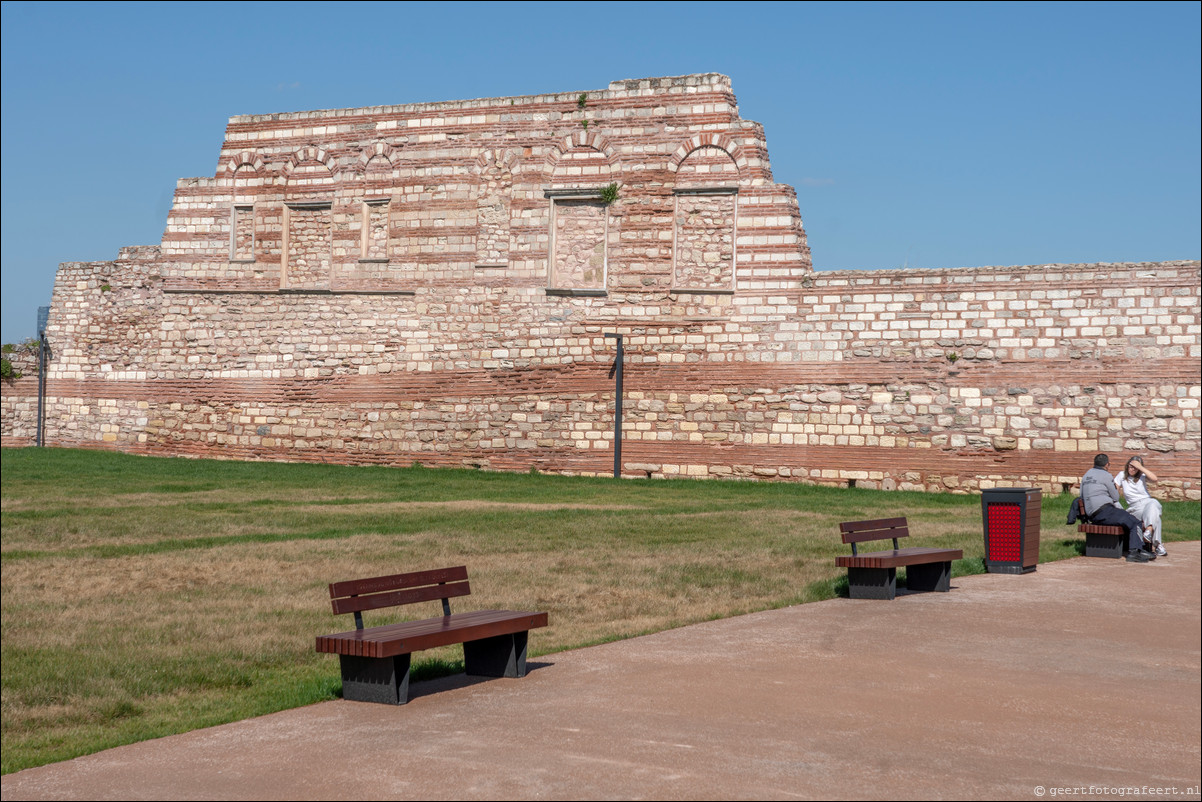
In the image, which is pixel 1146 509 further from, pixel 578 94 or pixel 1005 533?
pixel 578 94

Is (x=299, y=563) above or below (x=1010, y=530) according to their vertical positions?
below

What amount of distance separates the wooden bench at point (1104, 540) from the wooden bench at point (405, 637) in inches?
344

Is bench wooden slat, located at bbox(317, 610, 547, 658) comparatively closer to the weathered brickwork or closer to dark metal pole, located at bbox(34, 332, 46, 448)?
the weathered brickwork

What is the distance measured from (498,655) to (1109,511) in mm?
9283

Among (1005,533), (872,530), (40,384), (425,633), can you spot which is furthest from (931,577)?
(40,384)

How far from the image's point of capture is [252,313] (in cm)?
2830

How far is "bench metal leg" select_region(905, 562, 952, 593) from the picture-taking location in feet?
40.1

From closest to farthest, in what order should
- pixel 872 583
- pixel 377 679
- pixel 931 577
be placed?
pixel 377 679
pixel 872 583
pixel 931 577

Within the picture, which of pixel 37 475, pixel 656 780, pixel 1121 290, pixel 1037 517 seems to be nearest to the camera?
pixel 656 780

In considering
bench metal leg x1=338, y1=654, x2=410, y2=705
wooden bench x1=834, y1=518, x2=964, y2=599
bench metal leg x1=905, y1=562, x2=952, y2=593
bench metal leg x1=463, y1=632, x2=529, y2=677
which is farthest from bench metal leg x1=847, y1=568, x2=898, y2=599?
bench metal leg x1=338, y1=654, x2=410, y2=705

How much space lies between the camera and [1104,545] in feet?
48.9

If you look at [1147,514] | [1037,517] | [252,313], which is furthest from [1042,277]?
[252,313]

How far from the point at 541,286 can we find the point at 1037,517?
14.1 metres

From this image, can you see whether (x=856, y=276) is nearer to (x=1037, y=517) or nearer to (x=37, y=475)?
(x=1037, y=517)
